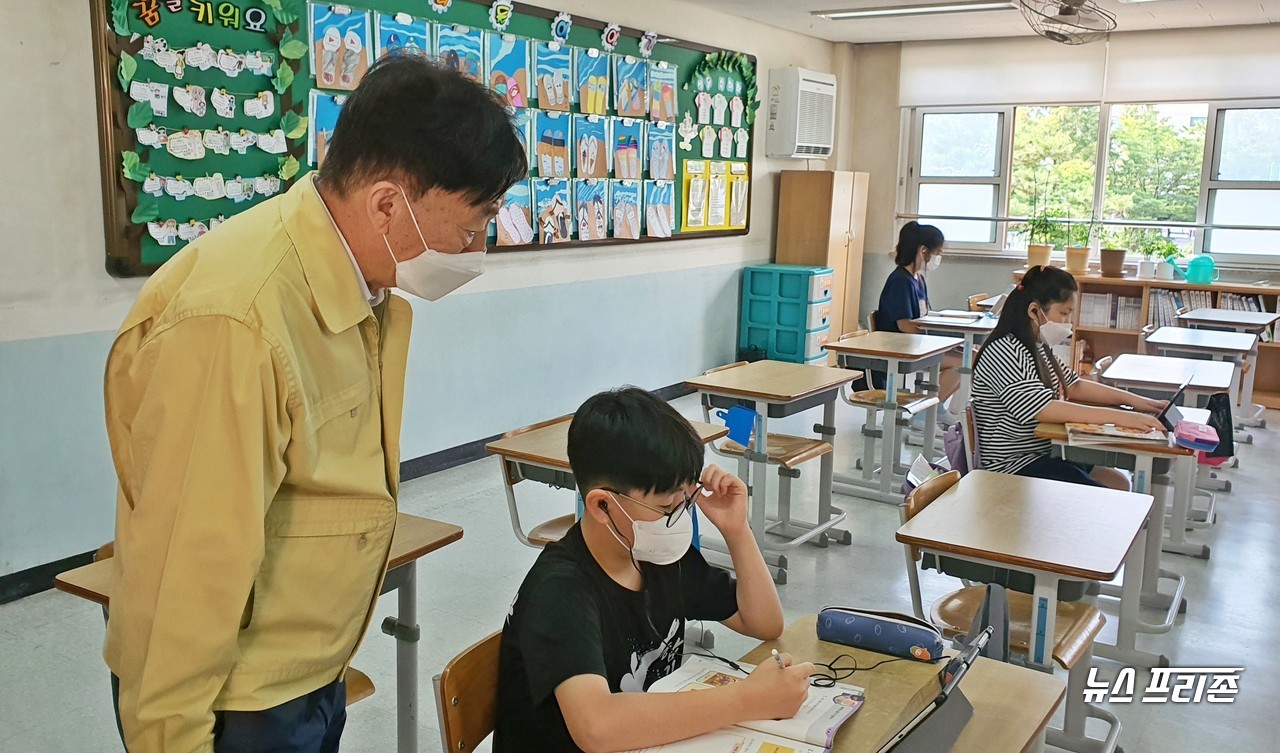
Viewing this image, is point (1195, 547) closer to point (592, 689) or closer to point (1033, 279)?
point (1033, 279)

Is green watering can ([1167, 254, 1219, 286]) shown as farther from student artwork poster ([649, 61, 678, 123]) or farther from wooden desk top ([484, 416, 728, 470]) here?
wooden desk top ([484, 416, 728, 470])

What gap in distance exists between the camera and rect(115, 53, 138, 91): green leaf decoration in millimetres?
3490

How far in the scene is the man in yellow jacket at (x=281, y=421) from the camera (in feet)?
3.04

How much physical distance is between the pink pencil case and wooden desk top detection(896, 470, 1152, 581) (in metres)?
0.74

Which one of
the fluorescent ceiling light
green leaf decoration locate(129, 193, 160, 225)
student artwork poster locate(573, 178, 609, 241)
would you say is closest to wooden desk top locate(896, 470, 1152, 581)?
green leaf decoration locate(129, 193, 160, 225)

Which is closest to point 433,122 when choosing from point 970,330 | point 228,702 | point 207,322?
point 207,322

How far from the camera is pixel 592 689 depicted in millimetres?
1293

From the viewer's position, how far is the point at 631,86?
20.1ft

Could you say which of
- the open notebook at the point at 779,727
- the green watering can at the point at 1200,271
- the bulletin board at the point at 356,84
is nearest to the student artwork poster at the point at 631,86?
the bulletin board at the point at 356,84

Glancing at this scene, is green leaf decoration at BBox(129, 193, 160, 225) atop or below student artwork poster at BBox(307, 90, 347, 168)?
below

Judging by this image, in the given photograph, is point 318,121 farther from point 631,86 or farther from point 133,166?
point 631,86

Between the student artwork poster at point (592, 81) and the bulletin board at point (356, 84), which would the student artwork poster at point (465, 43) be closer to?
the bulletin board at point (356, 84)

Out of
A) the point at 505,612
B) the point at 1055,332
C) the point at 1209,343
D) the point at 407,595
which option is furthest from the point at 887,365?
the point at 407,595

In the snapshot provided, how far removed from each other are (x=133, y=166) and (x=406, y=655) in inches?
90.7
